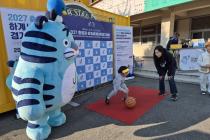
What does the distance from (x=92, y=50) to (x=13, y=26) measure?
89.0 inches

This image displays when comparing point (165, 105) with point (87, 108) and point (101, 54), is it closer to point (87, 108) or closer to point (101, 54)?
point (87, 108)

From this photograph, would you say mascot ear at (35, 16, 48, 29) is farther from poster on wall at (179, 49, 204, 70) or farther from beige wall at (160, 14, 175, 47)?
beige wall at (160, 14, 175, 47)

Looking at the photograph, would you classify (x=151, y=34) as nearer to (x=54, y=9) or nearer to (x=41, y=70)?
(x=54, y=9)

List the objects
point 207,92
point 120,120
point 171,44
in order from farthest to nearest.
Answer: point 171,44 < point 207,92 < point 120,120

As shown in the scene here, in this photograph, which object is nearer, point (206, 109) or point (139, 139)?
point (139, 139)

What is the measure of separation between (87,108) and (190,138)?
220cm

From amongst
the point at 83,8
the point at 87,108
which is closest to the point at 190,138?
the point at 87,108

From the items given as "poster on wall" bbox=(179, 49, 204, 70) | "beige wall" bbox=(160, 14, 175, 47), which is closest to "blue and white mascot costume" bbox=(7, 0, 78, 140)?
"poster on wall" bbox=(179, 49, 204, 70)

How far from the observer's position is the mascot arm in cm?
222

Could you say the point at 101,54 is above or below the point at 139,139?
above

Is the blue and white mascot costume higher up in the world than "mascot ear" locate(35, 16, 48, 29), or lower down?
lower down

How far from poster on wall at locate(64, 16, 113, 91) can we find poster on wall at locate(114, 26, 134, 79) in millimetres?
391

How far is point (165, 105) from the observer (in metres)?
3.95

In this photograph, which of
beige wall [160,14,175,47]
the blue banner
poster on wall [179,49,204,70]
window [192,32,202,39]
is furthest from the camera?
window [192,32,202,39]
